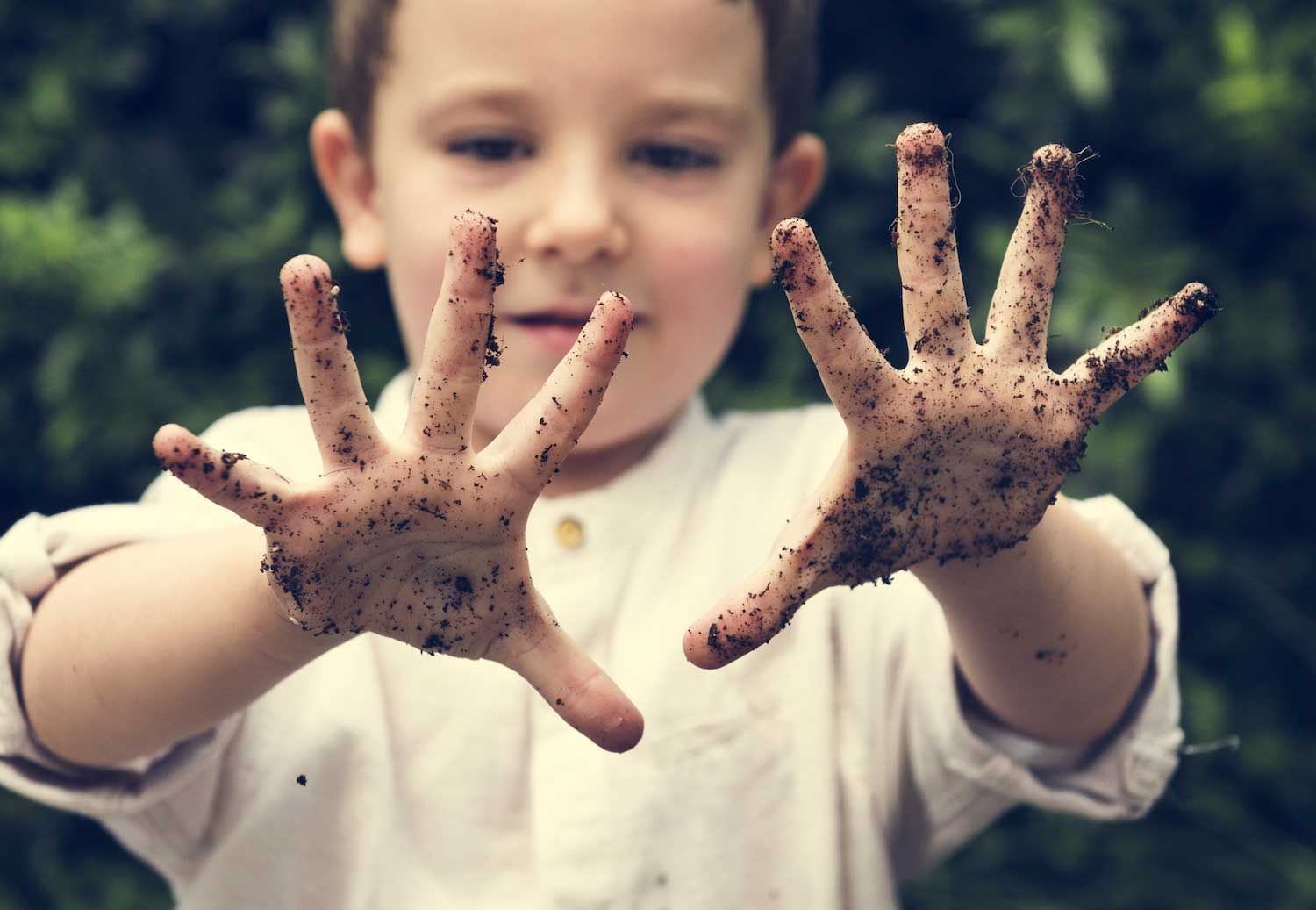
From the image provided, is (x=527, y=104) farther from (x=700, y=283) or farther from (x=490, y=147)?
(x=700, y=283)

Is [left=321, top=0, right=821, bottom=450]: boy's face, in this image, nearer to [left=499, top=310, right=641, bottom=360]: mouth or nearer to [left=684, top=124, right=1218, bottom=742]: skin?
[left=499, top=310, right=641, bottom=360]: mouth

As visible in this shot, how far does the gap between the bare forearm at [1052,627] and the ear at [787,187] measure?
1.67 feet

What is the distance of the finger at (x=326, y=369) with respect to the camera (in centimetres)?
87

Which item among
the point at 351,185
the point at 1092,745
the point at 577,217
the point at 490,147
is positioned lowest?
the point at 1092,745

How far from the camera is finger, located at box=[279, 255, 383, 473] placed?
0.87 m

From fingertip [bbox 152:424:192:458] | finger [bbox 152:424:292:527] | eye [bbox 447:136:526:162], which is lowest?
finger [bbox 152:424:292:527]

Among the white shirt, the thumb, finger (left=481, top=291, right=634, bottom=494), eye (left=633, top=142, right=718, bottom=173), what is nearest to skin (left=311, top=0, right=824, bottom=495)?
eye (left=633, top=142, right=718, bottom=173)

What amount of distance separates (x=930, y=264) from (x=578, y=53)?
468 millimetres

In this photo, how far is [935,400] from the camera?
3.11 ft

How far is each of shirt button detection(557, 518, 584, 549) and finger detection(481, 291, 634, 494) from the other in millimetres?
479

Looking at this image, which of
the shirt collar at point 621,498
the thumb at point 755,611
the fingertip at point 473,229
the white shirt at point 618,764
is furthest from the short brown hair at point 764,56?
the thumb at point 755,611

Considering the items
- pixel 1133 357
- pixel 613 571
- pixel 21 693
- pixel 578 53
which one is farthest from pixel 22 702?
pixel 1133 357

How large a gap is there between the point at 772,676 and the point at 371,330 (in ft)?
3.41

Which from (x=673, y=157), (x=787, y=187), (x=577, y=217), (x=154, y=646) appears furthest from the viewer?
(x=787, y=187)
